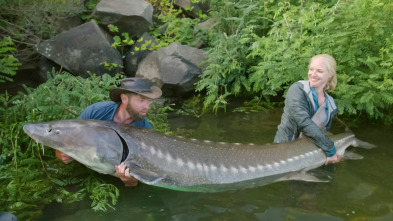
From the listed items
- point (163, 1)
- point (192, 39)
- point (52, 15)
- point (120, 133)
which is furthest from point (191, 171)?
point (163, 1)

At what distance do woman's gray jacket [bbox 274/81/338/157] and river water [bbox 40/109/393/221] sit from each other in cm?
34

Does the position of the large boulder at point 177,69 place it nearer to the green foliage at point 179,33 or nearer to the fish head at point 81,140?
the green foliage at point 179,33

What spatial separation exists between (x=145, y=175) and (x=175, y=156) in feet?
1.39

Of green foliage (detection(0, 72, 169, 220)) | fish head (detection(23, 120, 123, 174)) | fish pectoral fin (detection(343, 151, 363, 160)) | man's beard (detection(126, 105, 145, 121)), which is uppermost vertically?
man's beard (detection(126, 105, 145, 121))

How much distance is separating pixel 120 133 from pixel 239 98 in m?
4.28

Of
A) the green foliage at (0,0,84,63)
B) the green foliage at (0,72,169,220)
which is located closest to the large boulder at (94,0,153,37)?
the green foliage at (0,0,84,63)

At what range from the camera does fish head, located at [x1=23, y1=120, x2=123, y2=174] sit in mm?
3107

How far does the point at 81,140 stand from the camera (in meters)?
3.11

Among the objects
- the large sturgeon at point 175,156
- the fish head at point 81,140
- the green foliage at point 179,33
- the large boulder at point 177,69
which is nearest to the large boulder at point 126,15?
the green foliage at point 179,33

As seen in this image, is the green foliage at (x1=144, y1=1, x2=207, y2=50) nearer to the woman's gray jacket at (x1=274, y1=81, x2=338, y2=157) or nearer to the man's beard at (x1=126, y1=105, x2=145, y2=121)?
the woman's gray jacket at (x1=274, y1=81, x2=338, y2=157)

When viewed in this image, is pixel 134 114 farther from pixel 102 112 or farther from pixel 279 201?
pixel 279 201

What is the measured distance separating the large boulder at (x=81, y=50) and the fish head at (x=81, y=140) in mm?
4940

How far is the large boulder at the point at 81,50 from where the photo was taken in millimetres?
7812

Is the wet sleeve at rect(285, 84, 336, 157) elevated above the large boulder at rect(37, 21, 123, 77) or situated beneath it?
elevated above
